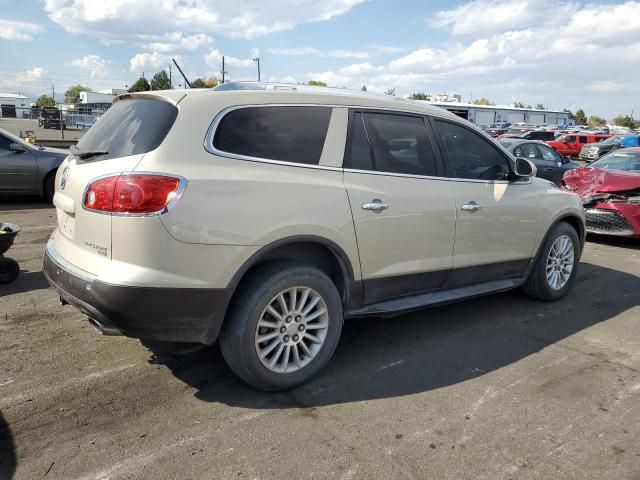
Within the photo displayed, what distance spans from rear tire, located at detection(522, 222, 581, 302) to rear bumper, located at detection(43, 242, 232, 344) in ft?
11.0

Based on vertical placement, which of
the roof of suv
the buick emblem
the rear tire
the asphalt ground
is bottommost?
the asphalt ground

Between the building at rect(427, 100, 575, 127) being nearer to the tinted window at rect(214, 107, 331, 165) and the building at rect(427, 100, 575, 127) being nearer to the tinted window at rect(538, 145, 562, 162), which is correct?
the tinted window at rect(538, 145, 562, 162)

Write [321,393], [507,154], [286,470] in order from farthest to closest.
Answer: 1. [507,154]
2. [321,393]
3. [286,470]

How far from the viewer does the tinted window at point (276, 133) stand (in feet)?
10.6

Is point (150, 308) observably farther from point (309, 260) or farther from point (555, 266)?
point (555, 266)

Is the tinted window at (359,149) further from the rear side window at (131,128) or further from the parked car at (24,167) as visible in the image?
the parked car at (24,167)

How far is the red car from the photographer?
786 centimetres

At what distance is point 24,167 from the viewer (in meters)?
9.86

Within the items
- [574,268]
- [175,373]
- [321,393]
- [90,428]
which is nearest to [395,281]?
[321,393]

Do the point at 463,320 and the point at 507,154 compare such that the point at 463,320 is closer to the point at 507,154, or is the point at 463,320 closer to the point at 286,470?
the point at 507,154

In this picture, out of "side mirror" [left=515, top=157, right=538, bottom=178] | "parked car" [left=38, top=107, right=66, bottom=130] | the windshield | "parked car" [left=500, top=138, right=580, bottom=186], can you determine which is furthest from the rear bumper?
"parked car" [left=38, top=107, right=66, bottom=130]

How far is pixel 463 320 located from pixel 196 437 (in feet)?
9.12

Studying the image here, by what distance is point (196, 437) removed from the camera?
9.57ft

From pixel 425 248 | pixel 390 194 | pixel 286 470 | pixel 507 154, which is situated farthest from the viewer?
pixel 507 154
